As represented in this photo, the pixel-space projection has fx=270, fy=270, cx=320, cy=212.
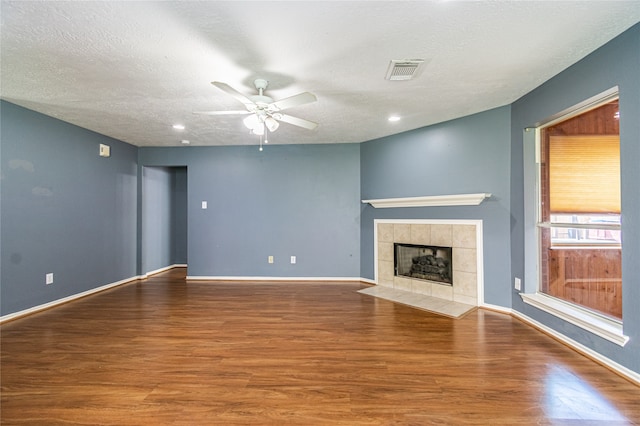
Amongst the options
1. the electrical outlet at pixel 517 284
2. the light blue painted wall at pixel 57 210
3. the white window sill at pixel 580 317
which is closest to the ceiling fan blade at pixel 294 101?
the white window sill at pixel 580 317

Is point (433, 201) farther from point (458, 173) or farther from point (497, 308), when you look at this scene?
point (497, 308)

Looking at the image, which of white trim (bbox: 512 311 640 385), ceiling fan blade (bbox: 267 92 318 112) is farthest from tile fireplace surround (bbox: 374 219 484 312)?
ceiling fan blade (bbox: 267 92 318 112)

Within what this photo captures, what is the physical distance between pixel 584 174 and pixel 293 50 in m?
2.86

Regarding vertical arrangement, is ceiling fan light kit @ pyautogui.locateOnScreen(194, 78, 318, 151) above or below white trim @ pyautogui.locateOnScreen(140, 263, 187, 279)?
above

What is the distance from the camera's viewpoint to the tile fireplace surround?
340 cm

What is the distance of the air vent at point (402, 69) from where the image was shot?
2.19 m

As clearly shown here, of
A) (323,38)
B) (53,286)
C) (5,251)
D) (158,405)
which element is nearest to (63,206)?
(5,251)

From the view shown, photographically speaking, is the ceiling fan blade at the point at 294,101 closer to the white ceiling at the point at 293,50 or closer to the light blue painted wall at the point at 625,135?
the white ceiling at the point at 293,50

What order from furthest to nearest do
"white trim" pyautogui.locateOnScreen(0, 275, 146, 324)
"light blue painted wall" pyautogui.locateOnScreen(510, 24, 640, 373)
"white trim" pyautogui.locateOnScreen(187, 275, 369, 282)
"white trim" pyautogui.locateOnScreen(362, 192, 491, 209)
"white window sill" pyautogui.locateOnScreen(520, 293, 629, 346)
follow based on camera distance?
"white trim" pyautogui.locateOnScreen(187, 275, 369, 282) < "white trim" pyautogui.locateOnScreen(362, 192, 491, 209) < "white trim" pyautogui.locateOnScreen(0, 275, 146, 324) < "white window sill" pyautogui.locateOnScreen(520, 293, 629, 346) < "light blue painted wall" pyautogui.locateOnScreen(510, 24, 640, 373)

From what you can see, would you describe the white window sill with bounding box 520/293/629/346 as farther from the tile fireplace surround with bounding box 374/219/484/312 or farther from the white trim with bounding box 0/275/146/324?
the white trim with bounding box 0/275/146/324

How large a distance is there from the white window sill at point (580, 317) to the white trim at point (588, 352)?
158 millimetres

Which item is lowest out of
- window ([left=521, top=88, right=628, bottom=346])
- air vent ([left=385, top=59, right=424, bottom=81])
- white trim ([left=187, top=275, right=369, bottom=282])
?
white trim ([left=187, top=275, right=369, bottom=282])

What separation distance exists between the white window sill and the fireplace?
0.92 meters

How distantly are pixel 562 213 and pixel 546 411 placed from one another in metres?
1.92
